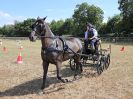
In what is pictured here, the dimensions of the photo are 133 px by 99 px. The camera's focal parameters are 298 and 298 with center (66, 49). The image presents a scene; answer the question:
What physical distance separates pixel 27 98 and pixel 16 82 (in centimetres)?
269

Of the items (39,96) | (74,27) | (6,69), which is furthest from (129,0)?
(39,96)

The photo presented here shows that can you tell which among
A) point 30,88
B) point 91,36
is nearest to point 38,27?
point 30,88

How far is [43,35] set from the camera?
33.8 ft

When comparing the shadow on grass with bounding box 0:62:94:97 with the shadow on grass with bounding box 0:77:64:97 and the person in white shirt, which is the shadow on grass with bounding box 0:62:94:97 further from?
the person in white shirt

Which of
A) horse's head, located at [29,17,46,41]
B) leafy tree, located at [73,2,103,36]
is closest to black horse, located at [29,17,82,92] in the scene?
horse's head, located at [29,17,46,41]

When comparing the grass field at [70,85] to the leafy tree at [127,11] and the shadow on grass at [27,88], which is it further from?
the leafy tree at [127,11]

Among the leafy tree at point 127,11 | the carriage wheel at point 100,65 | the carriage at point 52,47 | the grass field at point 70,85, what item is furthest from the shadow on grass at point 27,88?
the leafy tree at point 127,11

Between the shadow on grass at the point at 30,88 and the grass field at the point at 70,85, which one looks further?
the shadow on grass at the point at 30,88

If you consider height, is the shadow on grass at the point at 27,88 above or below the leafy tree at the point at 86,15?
below

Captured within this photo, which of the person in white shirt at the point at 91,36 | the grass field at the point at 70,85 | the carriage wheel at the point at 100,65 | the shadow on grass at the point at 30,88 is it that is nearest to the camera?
the grass field at the point at 70,85

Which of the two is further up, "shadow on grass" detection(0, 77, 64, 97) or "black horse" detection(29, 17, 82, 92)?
"black horse" detection(29, 17, 82, 92)

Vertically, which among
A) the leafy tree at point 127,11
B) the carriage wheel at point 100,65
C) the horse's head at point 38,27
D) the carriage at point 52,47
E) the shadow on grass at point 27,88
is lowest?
the shadow on grass at point 27,88

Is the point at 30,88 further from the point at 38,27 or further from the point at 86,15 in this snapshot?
the point at 86,15

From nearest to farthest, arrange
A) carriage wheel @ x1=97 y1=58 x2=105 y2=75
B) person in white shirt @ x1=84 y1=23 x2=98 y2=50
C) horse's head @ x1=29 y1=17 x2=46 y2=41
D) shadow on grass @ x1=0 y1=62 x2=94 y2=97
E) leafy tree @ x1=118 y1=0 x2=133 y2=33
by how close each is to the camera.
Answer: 1. horse's head @ x1=29 y1=17 x2=46 y2=41
2. shadow on grass @ x1=0 y1=62 x2=94 y2=97
3. carriage wheel @ x1=97 y1=58 x2=105 y2=75
4. person in white shirt @ x1=84 y1=23 x2=98 y2=50
5. leafy tree @ x1=118 y1=0 x2=133 y2=33
